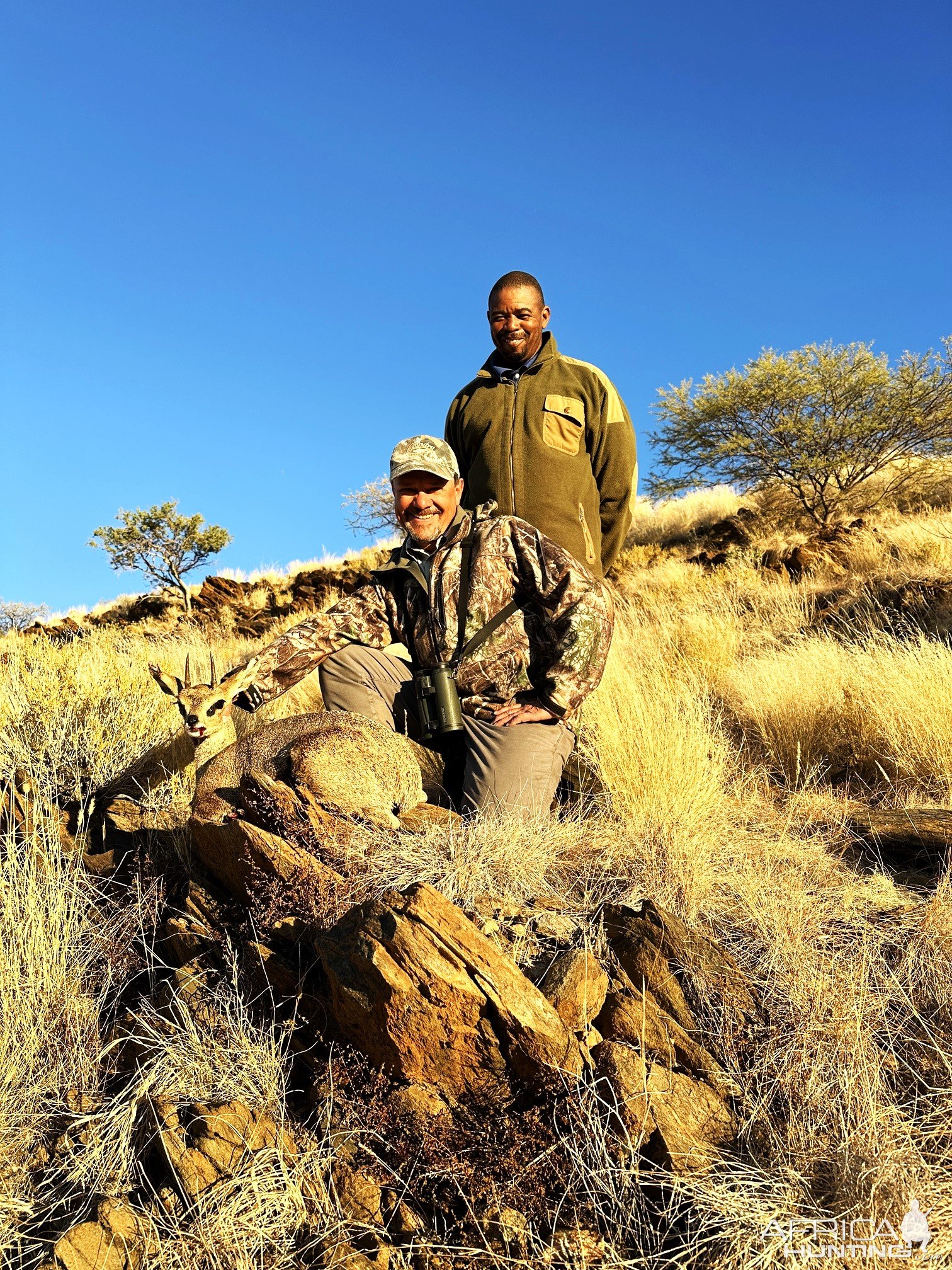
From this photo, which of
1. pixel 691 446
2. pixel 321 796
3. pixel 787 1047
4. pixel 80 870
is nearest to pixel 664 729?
pixel 321 796

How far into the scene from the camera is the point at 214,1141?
240 cm

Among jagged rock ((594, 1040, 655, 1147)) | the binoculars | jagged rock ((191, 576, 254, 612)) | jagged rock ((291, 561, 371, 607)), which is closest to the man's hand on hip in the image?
the binoculars

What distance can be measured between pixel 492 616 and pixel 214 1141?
2.65 meters

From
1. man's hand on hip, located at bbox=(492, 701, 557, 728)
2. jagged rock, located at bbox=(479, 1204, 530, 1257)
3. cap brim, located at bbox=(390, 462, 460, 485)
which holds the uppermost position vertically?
cap brim, located at bbox=(390, 462, 460, 485)

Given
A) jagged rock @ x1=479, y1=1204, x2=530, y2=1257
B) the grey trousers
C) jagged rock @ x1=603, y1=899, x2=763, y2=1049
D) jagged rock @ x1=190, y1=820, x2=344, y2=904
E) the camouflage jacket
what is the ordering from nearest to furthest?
jagged rock @ x1=479, y1=1204, x2=530, y2=1257 → jagged rock @ x1=603, y1=899, x2=763, y2=1049 → jagged rock @ x1=190, y1=820, x2=344, y2=904 → the grey trousers → the camouflage jacket

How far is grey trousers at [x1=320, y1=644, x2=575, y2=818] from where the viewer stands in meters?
4.17

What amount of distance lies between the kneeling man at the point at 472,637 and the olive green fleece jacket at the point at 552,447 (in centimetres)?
89

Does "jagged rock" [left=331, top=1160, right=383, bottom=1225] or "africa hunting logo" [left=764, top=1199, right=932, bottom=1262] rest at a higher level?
"jagged rock" [left=331, top=1160, right=383, bottom=1225]

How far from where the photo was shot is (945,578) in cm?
910

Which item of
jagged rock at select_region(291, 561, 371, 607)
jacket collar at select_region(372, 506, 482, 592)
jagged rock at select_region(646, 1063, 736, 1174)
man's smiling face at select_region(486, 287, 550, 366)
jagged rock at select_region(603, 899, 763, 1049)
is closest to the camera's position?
jagged rock at select_region(646, 1063, 736, 1174)

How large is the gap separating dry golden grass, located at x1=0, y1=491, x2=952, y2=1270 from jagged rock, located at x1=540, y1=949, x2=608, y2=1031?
29 cm

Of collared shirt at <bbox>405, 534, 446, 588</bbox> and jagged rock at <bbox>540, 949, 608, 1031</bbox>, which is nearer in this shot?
jagged rock at <bbox>540, 949, 608, 1031</bbox>

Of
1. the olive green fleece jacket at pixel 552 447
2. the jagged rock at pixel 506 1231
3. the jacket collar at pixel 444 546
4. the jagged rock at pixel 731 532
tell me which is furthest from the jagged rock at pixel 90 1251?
the jagged rock at pixel 731 532

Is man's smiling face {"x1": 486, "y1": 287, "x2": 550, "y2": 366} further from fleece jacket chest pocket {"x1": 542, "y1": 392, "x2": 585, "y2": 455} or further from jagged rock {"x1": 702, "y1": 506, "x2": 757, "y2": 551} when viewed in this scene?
jagged rock {"x1": 702, "y1": 506, "x2": 757, "y2": 551}
